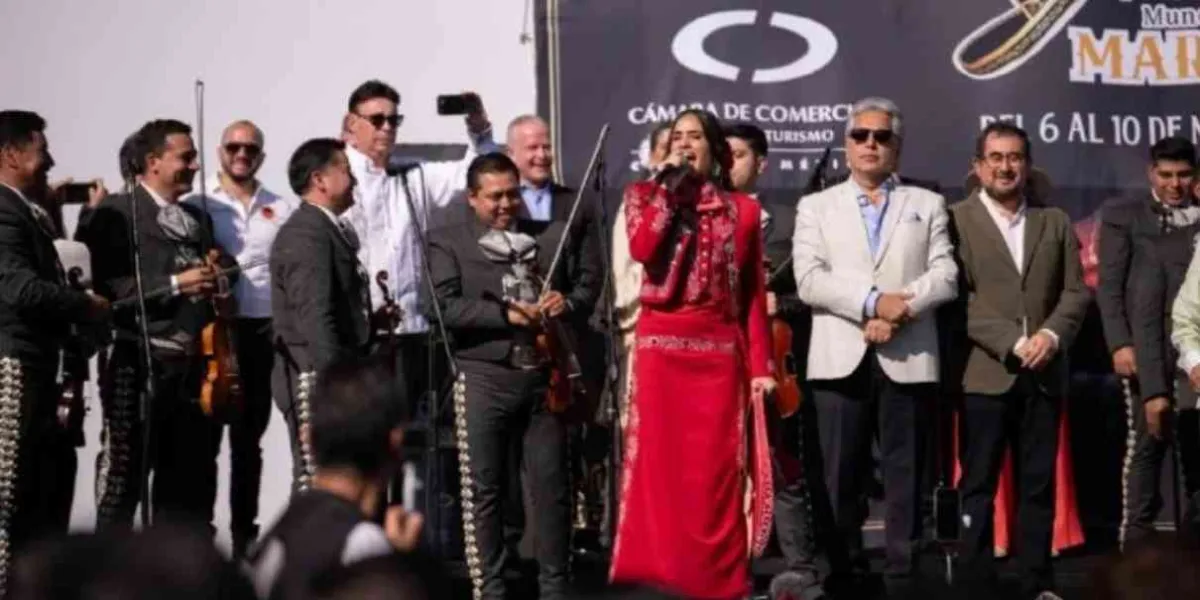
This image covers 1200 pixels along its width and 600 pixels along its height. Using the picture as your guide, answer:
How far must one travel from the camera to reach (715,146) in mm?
9000

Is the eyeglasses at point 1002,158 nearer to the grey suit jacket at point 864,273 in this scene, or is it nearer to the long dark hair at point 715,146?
the grey suit jacket at point 864,273

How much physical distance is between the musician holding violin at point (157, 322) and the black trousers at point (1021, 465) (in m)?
2.86

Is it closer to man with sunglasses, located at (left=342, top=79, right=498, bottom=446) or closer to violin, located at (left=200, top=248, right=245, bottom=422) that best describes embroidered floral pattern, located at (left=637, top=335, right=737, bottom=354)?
man with sunglasses, located at (left=342, top=79, right=498, bottom=446)

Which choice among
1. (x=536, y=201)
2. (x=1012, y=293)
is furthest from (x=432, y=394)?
(x=1012, y=293)

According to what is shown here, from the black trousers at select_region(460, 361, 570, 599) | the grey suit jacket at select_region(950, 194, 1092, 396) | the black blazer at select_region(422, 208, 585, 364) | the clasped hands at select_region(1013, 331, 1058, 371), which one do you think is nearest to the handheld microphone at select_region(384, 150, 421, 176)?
A: the black blazer at select_region(422, 208, 585, 364)

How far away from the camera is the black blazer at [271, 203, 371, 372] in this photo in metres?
9.19

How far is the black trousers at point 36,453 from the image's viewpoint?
29.1 feet

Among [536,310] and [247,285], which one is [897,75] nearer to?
[536,310]

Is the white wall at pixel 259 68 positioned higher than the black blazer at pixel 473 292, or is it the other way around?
the white wall at pixel 259 68

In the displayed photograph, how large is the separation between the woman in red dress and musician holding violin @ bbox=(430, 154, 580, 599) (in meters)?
0.36

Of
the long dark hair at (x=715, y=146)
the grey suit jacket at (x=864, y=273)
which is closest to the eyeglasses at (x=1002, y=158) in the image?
the grey suit jacket at (x=864, y=273)

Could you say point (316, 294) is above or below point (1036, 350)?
above

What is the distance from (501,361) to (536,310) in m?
0.23

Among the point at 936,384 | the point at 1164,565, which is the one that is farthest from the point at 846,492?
the point at 1164,565
